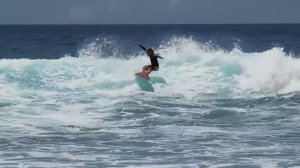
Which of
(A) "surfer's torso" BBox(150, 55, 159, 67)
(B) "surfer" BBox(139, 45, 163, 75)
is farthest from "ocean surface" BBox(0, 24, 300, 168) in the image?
(A) "surfer's torso" BBox(150, 55, 159, 67)

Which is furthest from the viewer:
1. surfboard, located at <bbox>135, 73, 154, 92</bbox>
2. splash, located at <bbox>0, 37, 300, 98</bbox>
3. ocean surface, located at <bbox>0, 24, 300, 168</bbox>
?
splash, located at <bbox>0, 37, 300, 98</bbox>

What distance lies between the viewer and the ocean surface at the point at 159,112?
1186 centimetres

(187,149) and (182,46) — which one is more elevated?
(182,46)

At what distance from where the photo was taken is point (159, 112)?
57.3 feet

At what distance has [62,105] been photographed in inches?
739

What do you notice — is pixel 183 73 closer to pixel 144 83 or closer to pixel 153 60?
pixel 144 83

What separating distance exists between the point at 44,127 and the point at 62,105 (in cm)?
397

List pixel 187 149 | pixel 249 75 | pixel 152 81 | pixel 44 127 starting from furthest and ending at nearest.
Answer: pixel 249 75, pixel 152 81, pixel 44 127, pixel 187 149

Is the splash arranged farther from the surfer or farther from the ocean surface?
the surfer

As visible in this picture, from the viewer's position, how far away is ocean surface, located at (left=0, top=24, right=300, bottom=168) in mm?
11859

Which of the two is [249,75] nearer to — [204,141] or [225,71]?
[225,71]

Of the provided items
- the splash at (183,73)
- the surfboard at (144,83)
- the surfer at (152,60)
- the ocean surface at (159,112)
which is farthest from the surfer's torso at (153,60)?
the splash at (183,73)

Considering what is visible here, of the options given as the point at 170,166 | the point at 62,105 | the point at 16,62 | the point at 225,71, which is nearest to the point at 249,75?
the point at 225,71

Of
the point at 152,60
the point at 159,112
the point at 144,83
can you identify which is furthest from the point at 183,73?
the point at 159,112
